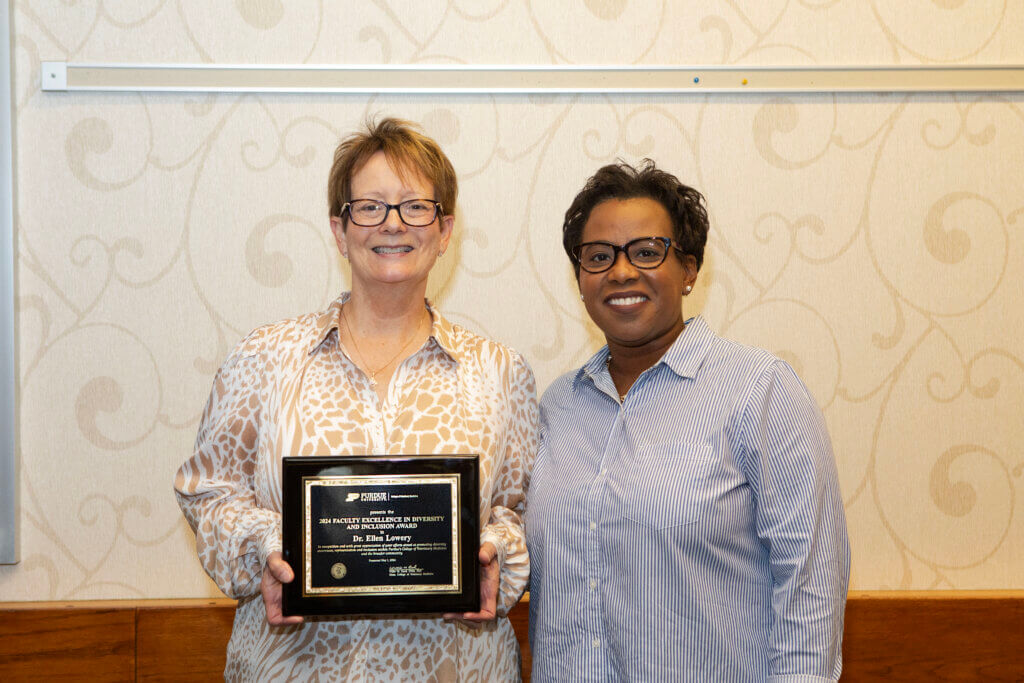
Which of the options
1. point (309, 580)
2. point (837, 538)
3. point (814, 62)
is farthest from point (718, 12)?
point (309, 580)

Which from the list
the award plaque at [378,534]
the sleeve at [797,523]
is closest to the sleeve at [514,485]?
the award plaque at [378,534]

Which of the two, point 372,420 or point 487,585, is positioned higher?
point 372,420

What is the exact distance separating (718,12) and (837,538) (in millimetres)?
1549

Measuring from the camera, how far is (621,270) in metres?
1.63

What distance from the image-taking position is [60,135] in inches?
93.2

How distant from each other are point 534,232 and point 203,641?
1420 millimetres

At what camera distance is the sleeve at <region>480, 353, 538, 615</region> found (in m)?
1.61

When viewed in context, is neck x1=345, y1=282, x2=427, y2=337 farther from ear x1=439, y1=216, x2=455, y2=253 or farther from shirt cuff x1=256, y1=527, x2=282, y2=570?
shirt cuff x1=256, y1=527, x2=282, y2=570

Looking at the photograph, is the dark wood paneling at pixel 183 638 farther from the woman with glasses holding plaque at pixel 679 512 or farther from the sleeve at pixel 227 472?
the woman with glasses holding plaque at pixel 679 512

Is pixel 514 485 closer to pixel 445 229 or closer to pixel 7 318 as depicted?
pixel 445 229

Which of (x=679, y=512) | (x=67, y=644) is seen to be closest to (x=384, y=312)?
(x=679, y=512)

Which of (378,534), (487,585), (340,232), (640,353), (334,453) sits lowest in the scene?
(487,585)

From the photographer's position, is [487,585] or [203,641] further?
[203,641]

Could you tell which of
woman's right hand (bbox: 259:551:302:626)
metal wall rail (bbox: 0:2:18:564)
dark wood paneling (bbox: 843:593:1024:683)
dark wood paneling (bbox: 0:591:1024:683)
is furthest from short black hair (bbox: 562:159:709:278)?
metal wall rail (bbox: 0:2:18:564)
